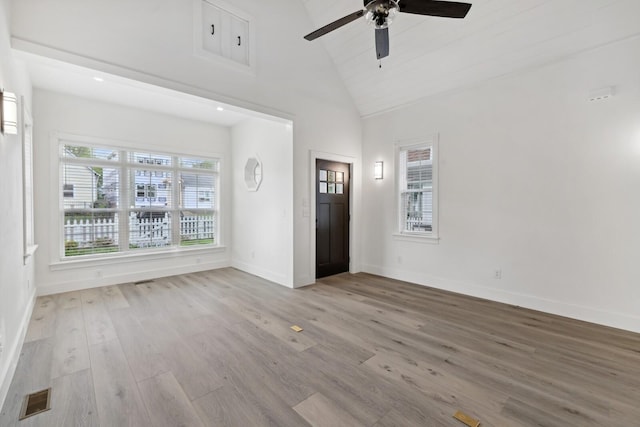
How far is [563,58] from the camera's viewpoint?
11.1 ft

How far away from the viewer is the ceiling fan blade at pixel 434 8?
88.6 inches

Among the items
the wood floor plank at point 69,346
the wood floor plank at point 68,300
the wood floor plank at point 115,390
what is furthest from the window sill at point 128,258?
the wood floor plank at point 115,390

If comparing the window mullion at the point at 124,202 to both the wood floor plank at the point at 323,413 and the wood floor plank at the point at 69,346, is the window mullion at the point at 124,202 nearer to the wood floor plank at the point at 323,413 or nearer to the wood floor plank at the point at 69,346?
the wood floor plank at the point at 69,346

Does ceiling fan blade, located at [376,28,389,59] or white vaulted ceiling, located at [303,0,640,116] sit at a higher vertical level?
white vaulted ceiling, located at [303,0,640,116]

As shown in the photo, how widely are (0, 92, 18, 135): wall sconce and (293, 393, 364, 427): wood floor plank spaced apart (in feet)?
9.77

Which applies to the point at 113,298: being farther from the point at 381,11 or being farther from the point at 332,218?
the point at 381,11

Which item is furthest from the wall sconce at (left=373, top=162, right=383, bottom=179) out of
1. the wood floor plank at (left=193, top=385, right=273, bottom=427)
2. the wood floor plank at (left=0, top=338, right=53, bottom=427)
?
the wood floor plank at (left=0, top=338, right=53, bottom=427)

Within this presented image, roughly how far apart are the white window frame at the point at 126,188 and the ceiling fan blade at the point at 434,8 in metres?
4.59

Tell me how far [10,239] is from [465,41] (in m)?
5.27

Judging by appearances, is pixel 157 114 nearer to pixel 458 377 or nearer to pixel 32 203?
pixel 32 203

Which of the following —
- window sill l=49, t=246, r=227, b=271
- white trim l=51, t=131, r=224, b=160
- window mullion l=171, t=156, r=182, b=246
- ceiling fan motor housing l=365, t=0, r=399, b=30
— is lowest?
window sill l=49, t=246, r=227, b=271

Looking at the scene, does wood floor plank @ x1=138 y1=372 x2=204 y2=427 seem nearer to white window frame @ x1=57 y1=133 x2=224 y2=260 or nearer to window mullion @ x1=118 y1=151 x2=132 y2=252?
white window frame @ x1=57 y1=133 x2=224 y2=260

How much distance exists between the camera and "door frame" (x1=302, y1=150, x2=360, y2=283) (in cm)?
475

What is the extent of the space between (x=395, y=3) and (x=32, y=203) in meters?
5.19
